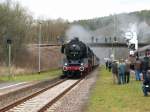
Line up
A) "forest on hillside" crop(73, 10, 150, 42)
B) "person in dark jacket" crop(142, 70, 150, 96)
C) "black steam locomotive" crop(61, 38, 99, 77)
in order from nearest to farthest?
"person in dark jacket" crop(142, 70, 150, 96)
"black steam locomotive" crop(61, 38, 99, 77)
"forest on hillside" crop(73, 10, 150, 42)

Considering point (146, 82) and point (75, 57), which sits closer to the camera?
point (146, 82)

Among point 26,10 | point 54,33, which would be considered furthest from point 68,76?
point 54,33

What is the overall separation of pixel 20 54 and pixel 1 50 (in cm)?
1657

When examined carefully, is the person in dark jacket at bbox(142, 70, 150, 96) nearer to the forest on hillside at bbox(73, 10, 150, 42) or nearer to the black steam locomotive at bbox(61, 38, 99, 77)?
the black steam locomotive at bbox(61, 38, 99, 77)

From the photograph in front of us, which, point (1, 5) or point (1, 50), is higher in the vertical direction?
point (1, 5)

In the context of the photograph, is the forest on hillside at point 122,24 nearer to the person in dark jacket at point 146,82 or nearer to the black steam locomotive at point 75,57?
the black steam locomotive at point 75,57

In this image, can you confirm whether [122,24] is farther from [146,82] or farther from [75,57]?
[146,82]

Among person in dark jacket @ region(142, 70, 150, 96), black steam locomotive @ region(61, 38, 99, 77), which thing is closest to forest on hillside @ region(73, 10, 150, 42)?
black steam locomotive @ region(61, 38, 99, 77)

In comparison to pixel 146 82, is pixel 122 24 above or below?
above

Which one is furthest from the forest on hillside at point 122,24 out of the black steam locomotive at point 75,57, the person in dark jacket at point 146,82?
the person in dark jacket at point 146,82

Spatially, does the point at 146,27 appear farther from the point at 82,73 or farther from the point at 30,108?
the point at 30,108

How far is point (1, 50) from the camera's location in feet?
269

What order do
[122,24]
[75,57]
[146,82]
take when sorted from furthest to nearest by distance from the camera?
[122,24]
[75,57]
[146,82]

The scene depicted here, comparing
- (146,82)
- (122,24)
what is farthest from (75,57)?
(122,24)
